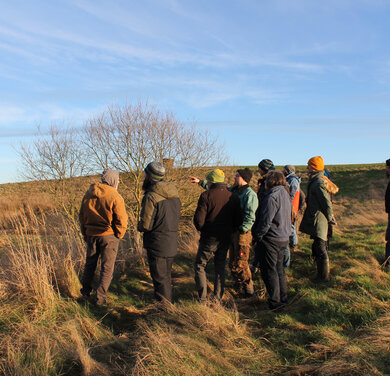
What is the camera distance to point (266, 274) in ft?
13.9

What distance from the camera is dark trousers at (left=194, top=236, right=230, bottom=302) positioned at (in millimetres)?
4363

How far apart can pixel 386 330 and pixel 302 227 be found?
1.92 meters

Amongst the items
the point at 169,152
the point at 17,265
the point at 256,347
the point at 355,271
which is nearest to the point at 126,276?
the point at 17,265

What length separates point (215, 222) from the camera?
4.30 m

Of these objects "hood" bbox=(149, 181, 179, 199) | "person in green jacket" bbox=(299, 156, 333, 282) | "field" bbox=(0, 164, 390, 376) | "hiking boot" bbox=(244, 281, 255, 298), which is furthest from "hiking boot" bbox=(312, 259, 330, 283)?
"hood" bbox=(149, 181, 179, 199)

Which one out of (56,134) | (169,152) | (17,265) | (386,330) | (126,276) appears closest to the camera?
(386,330)

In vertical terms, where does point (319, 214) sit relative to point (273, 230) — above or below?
above

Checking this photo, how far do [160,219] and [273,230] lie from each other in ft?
4.79

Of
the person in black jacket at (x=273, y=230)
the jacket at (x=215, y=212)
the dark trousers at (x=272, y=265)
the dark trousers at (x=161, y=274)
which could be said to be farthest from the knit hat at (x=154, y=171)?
the dark trousers at (x=272, y=265)

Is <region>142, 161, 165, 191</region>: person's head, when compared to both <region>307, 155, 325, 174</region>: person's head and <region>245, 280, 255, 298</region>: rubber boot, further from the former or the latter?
<region>307, 155, 325, 174</region>: person's head

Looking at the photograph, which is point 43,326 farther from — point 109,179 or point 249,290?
point 249,290

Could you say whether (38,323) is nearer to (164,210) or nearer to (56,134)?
(164,210)

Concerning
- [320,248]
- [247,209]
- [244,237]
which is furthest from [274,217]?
[320,248]

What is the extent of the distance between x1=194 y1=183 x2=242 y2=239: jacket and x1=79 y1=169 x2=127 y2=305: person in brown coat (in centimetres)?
110
